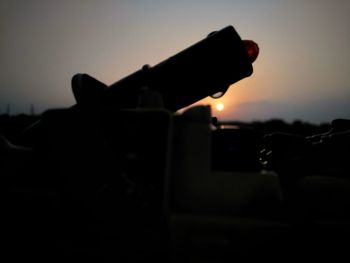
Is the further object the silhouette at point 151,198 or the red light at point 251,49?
the red light at point 251,49

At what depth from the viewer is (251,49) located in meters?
2.65

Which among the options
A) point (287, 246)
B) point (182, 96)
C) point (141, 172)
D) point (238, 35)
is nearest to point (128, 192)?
point (141, 172)

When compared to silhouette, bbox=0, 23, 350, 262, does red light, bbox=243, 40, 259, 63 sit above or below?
above

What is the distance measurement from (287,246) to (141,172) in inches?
34.2

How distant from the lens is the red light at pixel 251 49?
264 cm

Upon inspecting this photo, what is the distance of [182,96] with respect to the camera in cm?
276

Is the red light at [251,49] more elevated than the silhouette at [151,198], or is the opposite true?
the red light at [251,49]

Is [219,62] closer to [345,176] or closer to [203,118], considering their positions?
[203,118]

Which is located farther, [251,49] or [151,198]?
[251,49]

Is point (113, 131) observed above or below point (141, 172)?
above

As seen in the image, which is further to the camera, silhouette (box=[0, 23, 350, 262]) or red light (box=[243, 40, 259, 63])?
red light (box=[243, 40, 259, 63])

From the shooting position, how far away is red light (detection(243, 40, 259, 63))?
2.64m

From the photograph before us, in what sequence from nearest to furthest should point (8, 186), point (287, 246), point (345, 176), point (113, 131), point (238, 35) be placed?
point (287, 246), point (113, 131), point (8, 186), point (345, 176), point (238, 35)

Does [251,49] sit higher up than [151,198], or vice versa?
[251,49]
